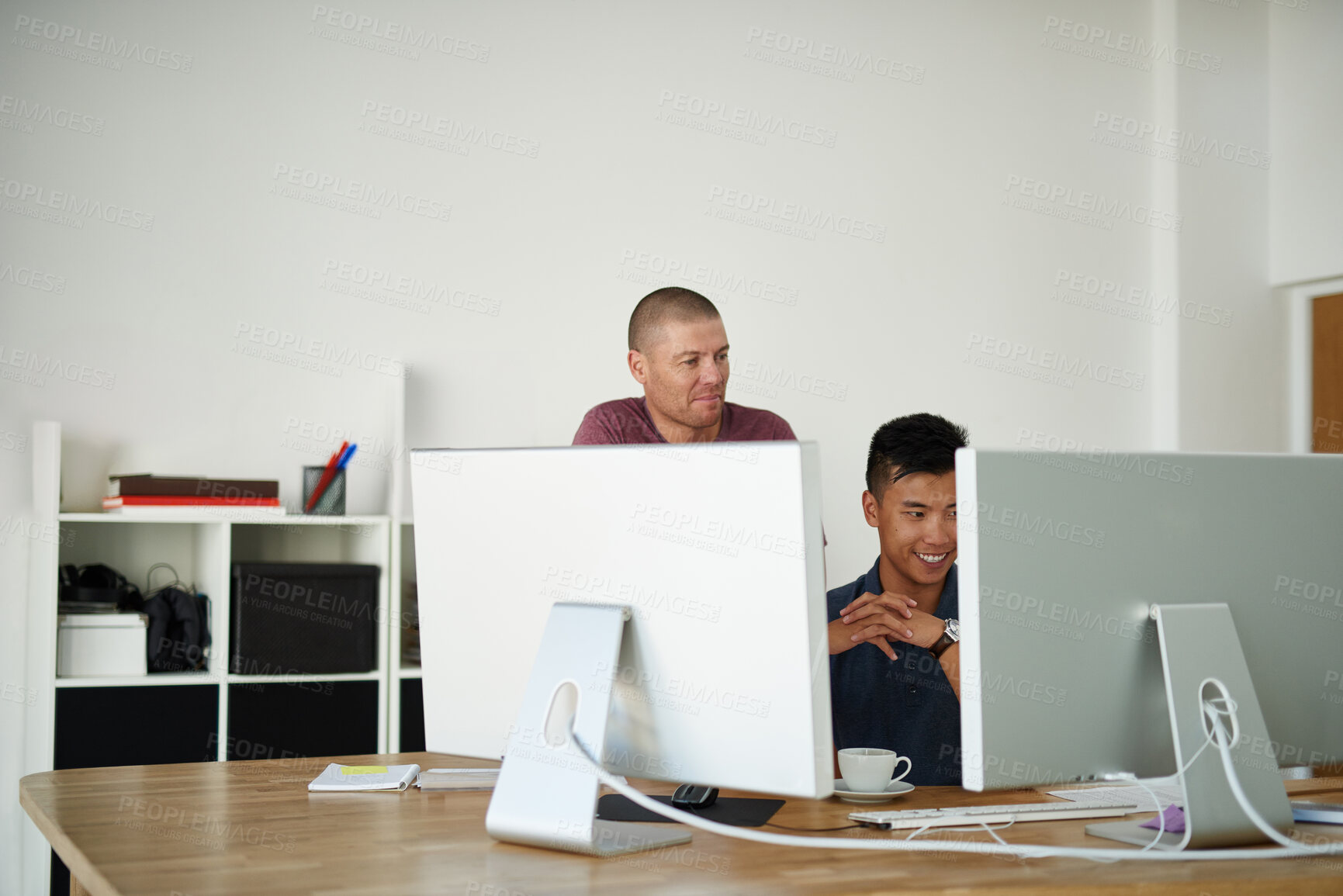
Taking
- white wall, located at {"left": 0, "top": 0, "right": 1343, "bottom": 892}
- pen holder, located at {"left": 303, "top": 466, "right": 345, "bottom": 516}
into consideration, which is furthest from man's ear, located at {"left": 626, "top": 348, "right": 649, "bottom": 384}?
pen holder, located at {"left": 303, "top": 466, "right": 345, "bottom": 516}

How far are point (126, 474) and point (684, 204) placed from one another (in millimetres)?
1892

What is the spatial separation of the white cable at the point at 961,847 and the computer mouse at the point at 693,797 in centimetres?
22

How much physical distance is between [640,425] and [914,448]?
0.84 m

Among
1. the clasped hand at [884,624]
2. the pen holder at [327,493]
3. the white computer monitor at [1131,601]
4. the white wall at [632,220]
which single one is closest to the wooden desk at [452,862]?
the white computer monitor at [1131,601]

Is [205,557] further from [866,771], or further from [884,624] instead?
[866,771]

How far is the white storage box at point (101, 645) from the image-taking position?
2.89 m

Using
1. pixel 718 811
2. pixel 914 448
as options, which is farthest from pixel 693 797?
pixel 914 448

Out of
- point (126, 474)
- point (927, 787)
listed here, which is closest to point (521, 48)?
point (126, 474)

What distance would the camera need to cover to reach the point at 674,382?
2.88 meters

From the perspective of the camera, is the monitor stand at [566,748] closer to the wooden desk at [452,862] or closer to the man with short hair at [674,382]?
the wooden desk at [452,862]

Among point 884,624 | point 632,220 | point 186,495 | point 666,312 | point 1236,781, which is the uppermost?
point 632,220

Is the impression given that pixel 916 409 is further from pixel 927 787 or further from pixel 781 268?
pixel 927 787

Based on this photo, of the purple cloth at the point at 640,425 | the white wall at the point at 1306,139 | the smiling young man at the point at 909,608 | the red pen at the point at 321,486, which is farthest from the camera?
the white wall at the point at 1306,139

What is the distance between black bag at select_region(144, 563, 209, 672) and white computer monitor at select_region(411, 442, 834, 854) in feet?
5.70
